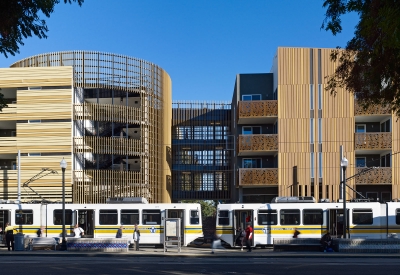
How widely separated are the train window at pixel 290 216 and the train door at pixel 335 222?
5.65ft

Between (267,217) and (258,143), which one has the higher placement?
(258,143)

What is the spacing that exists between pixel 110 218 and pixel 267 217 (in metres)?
8.96

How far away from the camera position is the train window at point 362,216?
35.2 meters

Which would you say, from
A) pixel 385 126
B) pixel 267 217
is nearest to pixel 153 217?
pixel 267 217

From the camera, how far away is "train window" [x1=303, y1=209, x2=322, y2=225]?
35.4 meters

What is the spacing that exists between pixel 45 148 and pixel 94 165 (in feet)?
13.8

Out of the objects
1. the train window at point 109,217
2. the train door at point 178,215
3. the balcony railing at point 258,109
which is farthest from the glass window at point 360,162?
the train window at point 109,217

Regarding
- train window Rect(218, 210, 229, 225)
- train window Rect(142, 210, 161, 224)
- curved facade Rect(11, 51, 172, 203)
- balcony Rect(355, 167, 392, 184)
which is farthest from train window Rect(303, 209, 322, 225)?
curved facade Rect(11, 51, 172, 203)

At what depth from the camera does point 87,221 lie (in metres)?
36.8

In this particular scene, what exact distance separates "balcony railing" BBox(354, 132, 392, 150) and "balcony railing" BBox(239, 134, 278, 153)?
583 cm

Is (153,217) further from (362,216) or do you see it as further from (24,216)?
(362,216)

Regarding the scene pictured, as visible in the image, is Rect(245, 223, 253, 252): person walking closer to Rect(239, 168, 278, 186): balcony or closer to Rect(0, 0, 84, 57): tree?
Rect(239, 168, 278, 186): balcony

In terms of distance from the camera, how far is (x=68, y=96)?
47125 mm

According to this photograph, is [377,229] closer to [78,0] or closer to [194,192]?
[194,192]
